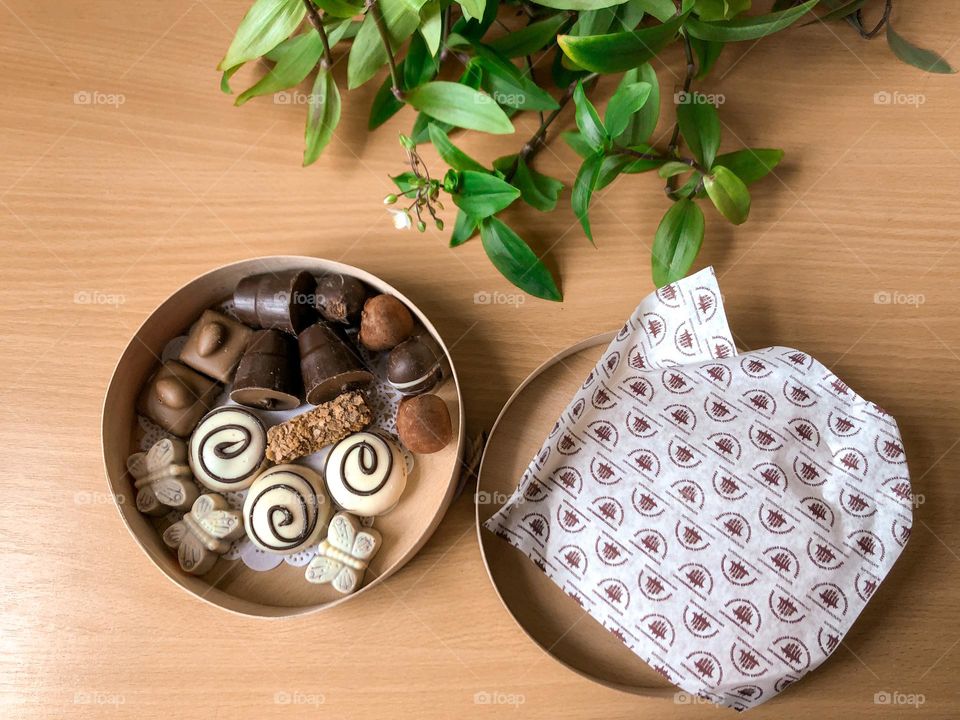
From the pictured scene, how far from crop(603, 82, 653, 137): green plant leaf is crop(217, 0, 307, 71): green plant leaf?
1.49 feet

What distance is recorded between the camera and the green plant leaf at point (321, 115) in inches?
46.0

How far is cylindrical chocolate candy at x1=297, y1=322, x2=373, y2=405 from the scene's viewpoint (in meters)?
1.09

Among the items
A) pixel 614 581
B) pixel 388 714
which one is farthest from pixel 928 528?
pixel 388 714

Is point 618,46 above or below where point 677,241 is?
above

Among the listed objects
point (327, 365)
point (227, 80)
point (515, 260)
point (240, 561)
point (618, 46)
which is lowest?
point (240, 561)

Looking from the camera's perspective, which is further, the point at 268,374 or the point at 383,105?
the point at 383,105

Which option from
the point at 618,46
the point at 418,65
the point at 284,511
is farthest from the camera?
the point at 418,65

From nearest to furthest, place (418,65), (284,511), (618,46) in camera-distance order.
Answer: (618,46), (284,511), (418,65)

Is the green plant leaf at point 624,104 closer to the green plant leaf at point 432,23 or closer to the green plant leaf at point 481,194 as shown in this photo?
the green plant leaf at point 481,194

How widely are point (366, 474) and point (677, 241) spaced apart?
0.55m

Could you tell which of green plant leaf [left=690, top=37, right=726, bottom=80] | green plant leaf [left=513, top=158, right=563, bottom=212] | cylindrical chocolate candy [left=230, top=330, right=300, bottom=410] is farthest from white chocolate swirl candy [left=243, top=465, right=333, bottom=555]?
green plant leaf [left=690, top=37, right=726, bottom=80]

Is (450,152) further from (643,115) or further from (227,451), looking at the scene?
(227,451)

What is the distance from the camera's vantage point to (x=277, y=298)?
1.11 m

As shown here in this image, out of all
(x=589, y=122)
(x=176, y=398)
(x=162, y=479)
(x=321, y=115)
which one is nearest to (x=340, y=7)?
(x=321, y=115)
